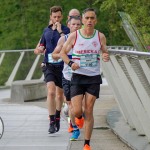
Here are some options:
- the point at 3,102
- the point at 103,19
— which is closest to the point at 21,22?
the point at 103,19

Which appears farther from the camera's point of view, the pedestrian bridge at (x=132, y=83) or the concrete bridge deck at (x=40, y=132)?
the concrete bridge deck at (x=40, y=132)

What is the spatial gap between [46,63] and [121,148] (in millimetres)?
2412

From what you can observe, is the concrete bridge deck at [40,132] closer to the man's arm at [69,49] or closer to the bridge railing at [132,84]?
the bridge railing at [132,84]

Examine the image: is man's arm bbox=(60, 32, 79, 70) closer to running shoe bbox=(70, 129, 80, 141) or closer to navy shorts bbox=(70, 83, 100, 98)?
navy shorts bbox=(70, 83, 100, 98)

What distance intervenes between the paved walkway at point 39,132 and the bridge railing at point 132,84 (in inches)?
16.9

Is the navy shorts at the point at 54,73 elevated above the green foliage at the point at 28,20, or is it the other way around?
the navy shorts at the point at 54,73

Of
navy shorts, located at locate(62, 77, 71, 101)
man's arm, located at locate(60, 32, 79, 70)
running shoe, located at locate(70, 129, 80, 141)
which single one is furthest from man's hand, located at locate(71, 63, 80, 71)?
running shoe, located at locate(70, 129, 80, 141)

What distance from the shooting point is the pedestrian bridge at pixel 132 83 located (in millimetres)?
8820

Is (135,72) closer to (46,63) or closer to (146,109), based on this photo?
(146,109)

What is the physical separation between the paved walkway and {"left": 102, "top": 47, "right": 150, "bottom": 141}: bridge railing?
0.43 metres

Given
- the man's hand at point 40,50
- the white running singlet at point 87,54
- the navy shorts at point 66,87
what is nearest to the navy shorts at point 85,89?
the white running singlet at point 87,54

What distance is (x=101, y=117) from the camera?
13.3m

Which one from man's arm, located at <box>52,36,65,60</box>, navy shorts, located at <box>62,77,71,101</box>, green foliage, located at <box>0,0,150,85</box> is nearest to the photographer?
man's arm, located at <box>52,36,65,60</box>

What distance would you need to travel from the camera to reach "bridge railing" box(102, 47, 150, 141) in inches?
347
